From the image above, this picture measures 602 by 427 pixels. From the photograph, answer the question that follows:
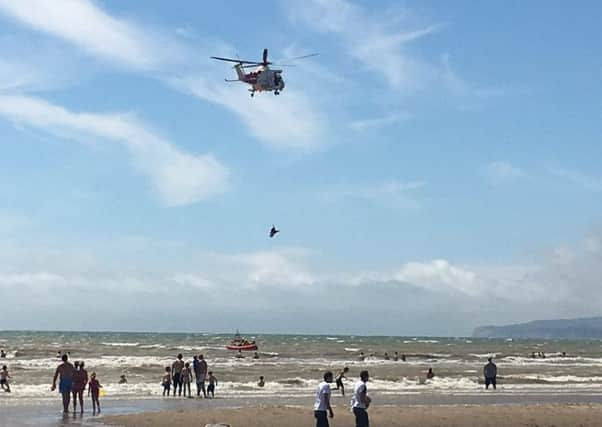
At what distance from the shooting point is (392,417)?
2334 cm

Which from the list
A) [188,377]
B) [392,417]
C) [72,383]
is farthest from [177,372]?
[392,417]

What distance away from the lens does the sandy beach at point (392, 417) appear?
72.6 ft

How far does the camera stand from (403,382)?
4234 centimetres

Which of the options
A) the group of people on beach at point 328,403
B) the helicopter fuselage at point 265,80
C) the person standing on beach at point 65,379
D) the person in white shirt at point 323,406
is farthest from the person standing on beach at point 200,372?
the person in white shirt at point 323,406

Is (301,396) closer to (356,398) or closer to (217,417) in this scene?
(217,417)

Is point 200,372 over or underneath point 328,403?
over

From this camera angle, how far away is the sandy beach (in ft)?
72.6

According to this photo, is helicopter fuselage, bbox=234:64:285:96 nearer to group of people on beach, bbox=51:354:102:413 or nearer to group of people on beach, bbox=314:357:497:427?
group of people on beach, bbox=51:354:102:413

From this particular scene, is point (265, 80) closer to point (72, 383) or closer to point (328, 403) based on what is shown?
point (72, 383)

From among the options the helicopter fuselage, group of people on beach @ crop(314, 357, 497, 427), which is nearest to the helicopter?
the helicopter fuselage

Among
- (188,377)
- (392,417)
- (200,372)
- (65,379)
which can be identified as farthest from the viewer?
(188,377)

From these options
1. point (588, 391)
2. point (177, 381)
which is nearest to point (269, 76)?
point (177, 381)

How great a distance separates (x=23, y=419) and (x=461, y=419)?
449 inches

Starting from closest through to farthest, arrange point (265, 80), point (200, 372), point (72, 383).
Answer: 1. point (72, 383)
2. point (200, 372)
3. point (265, 80)
